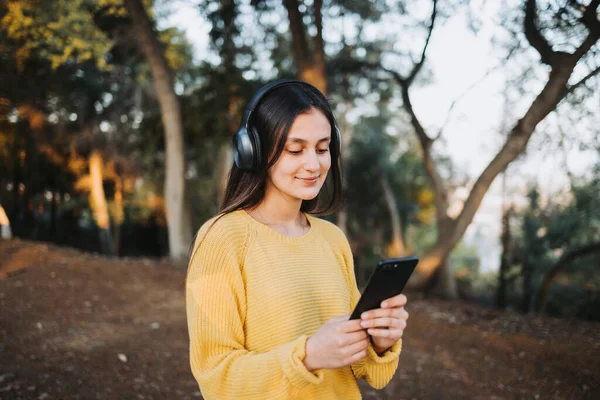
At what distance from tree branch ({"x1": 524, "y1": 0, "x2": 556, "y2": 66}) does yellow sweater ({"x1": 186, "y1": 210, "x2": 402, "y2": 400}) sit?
5736 millimetres

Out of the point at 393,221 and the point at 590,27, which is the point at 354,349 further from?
the point at 393,221

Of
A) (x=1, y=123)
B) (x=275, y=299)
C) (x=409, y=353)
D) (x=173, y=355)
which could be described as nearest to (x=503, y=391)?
(x=409, y=353)

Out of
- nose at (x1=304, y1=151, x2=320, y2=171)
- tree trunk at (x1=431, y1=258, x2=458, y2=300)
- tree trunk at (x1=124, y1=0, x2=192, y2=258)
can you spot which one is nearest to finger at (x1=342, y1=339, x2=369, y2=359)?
nose at (x1=304, y1=151, x2=320, y2=171)

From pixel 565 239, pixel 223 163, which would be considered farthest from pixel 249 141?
pixel 223 163

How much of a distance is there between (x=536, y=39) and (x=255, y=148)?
19.3ft

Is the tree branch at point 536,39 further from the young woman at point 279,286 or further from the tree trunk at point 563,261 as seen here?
the young woman at point 279,286

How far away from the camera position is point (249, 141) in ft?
5.08

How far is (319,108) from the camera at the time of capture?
156 centimetres

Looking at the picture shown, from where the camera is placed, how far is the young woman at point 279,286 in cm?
121

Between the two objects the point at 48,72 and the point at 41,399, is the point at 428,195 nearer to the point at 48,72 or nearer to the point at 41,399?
the point at 48,72

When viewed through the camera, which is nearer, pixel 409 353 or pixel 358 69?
pixel 409 353

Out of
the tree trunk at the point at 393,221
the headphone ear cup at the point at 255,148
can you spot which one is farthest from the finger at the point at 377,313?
the tree trunk at the point at 393,221

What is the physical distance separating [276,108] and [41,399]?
3.86 meters

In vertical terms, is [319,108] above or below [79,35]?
below
